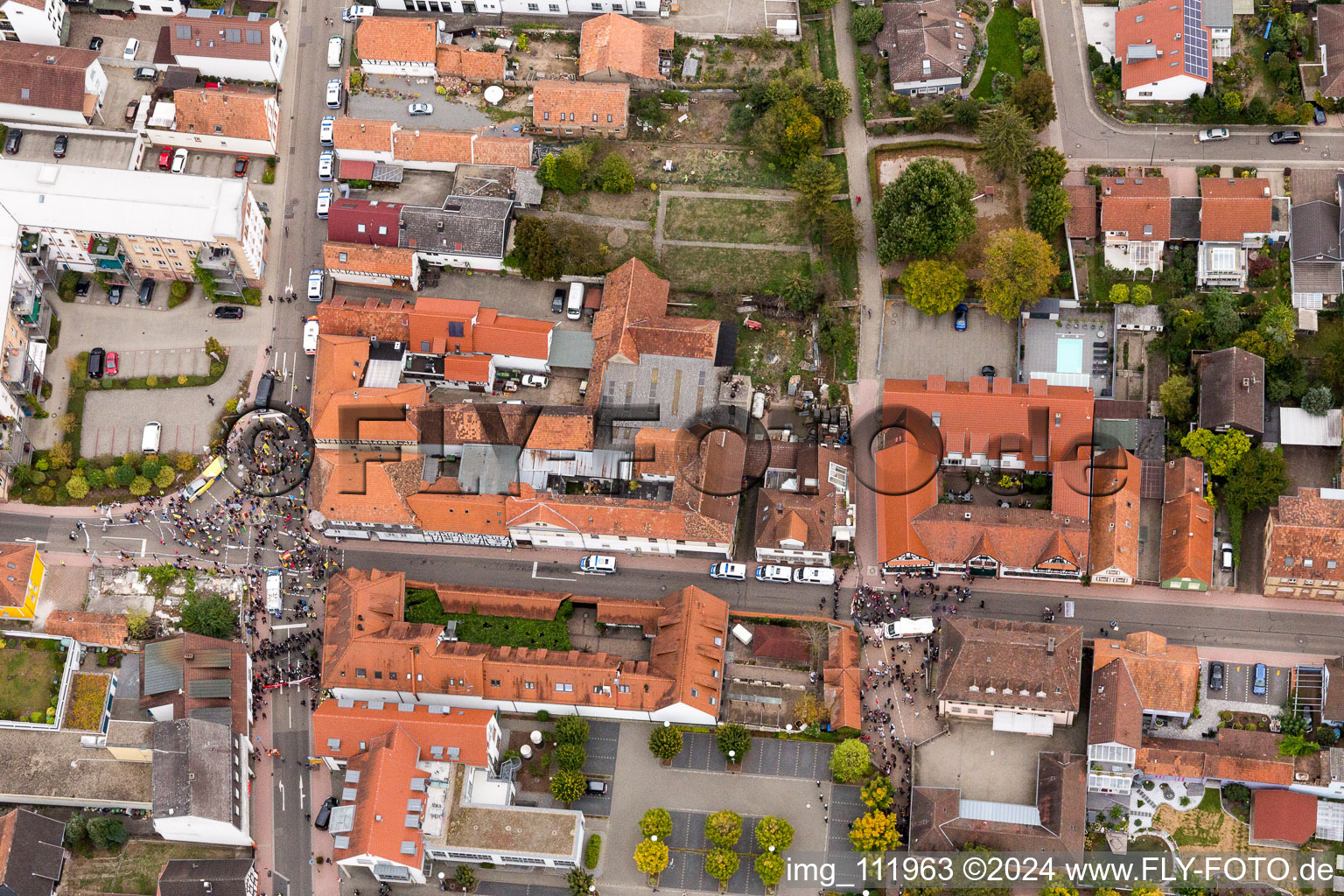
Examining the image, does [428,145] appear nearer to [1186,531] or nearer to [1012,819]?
[1186,531]

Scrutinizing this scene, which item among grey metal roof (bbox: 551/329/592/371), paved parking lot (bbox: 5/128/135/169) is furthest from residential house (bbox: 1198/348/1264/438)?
paved parking lot (bbox: 5/128/135/169)

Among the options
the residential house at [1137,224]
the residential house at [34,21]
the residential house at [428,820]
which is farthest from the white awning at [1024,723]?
the residential house at [34,21]

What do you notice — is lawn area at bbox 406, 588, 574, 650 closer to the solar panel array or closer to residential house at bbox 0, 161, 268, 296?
residential house at bbox 0, 161, 268, 296

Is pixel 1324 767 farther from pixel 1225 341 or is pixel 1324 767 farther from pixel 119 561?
pixel 119 561

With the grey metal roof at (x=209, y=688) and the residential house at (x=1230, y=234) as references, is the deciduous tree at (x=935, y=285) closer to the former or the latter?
the residential house at (x=1230, y=234)

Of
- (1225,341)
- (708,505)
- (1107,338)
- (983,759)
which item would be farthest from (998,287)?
(983,759)
